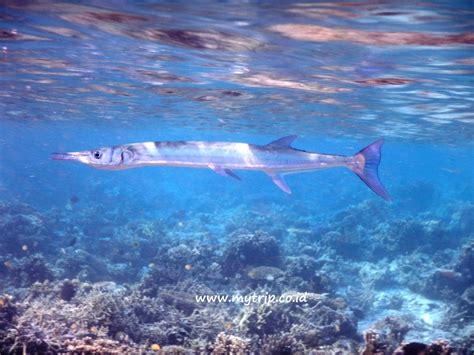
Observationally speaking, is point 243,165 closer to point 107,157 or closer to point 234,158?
point 234,158

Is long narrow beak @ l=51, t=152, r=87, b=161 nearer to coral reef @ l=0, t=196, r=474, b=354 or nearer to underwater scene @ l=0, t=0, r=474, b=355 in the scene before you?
underwater scene @ l=0, t=0, r=474, b=355

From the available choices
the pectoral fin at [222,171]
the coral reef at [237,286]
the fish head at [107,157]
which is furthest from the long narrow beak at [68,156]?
the coral reef at [237,286]

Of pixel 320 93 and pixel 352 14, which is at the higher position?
pixel 352 14

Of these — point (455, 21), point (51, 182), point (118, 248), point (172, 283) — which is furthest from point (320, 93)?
point (51, 182)

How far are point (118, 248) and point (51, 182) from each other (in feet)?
107

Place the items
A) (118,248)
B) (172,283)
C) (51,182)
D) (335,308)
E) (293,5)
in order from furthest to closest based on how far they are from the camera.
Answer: (51,182), (118,248), (172,283), (335,308), (293,5)

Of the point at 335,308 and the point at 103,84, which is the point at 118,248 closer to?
the point at 103,84

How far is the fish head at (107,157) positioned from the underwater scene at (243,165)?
1.1 inches

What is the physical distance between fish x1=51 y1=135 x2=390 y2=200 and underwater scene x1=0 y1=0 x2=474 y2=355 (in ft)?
0.11

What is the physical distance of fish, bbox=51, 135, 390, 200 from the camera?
707 cm

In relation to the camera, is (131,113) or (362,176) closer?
(362,176)

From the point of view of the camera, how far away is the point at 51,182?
4728cm

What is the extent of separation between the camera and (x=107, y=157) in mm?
6867

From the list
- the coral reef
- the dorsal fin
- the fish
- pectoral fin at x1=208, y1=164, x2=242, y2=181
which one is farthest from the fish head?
the dorsal fin
